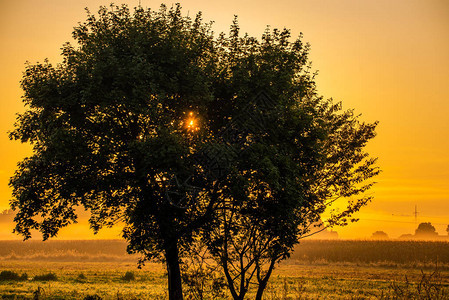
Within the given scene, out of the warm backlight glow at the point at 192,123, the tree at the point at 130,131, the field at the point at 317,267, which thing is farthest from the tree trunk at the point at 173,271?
the field at the point at 317,267

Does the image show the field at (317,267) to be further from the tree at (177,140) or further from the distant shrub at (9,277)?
the tree at (177,140)

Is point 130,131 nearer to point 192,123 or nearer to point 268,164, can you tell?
point 192,123

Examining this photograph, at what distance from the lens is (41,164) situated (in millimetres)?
21516

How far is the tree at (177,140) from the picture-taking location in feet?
63.2

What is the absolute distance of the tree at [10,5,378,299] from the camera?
19.2m

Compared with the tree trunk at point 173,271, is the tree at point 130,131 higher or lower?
higher

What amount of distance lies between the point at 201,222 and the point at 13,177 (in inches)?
395

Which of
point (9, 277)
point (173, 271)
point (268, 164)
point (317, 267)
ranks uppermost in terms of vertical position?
point (268, 164)

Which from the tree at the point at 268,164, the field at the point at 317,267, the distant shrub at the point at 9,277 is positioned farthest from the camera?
the field at the point at 317,267

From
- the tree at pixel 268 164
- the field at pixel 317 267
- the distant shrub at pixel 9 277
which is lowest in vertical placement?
the field at pixel 317 267

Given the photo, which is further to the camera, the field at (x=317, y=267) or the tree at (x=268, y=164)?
the field at (x=317, y=267)

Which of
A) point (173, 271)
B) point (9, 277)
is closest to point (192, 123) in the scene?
point (173, 271)

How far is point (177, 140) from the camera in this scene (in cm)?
1850

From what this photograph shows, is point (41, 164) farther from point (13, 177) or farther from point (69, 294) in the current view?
point (69, 294)
